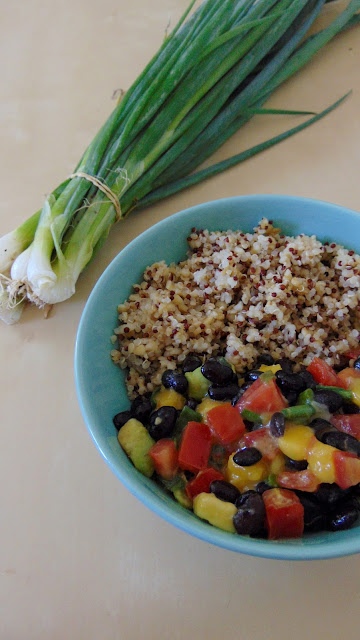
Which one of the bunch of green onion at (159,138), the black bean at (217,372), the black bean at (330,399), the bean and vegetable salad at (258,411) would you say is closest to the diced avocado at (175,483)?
the bean and vegetable salad at (258,411)

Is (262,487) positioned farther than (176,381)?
No

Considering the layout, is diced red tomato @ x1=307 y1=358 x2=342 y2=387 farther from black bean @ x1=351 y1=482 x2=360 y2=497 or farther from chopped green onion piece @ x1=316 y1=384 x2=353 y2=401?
black bean @ x1=351 y1=482 x2=360 y2=497

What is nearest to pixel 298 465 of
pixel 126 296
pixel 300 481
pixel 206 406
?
pixel 300 481

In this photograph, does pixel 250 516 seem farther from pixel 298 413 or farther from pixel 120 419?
pixel 120 419

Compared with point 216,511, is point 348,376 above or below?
above

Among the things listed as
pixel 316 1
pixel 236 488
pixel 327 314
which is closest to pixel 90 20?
pixel 316 1

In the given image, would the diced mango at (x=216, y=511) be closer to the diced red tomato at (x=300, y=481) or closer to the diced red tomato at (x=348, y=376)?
the diced red tomato at (x=300, y=481)
